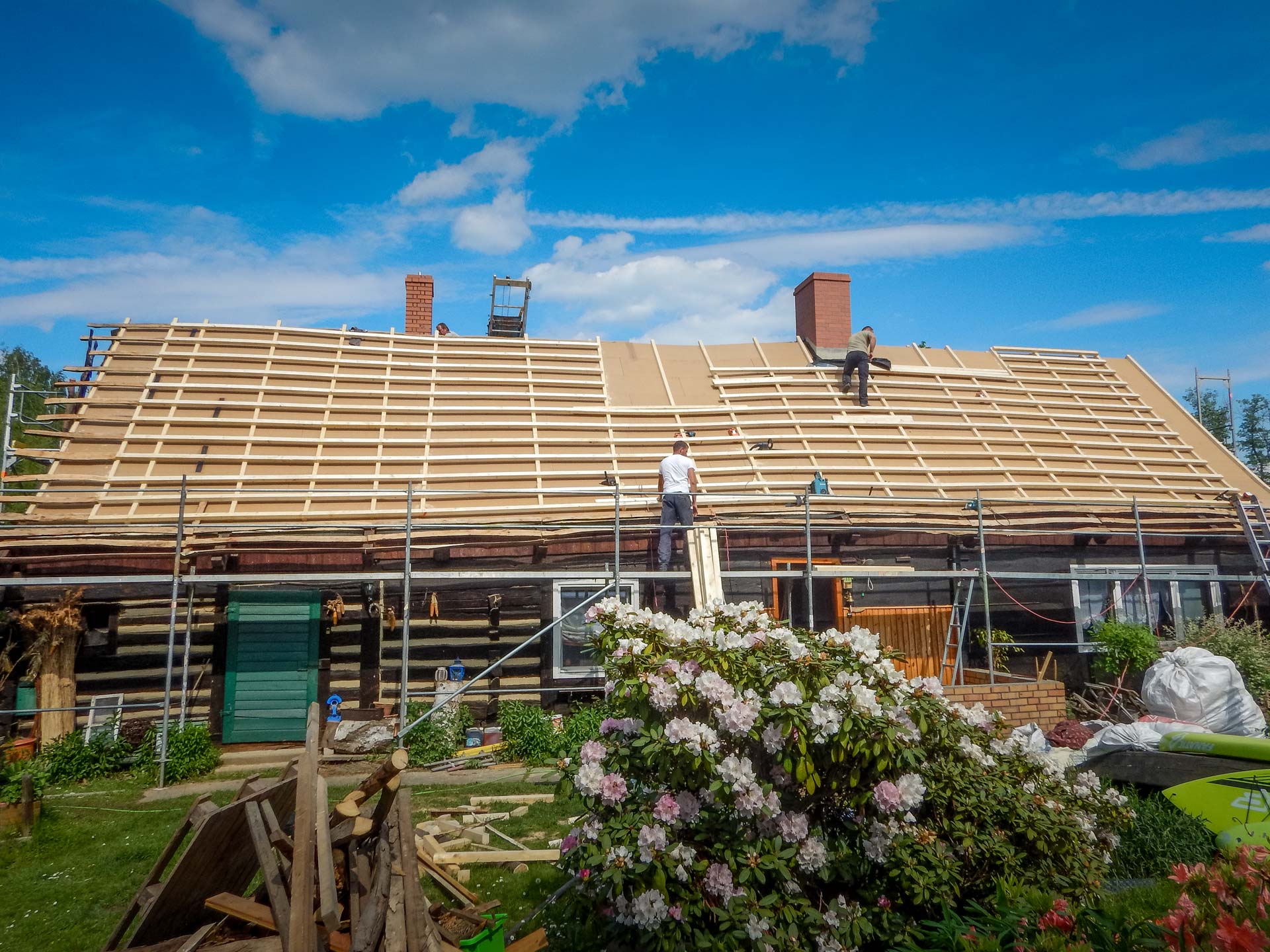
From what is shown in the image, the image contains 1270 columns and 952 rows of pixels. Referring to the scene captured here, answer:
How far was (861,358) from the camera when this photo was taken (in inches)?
529

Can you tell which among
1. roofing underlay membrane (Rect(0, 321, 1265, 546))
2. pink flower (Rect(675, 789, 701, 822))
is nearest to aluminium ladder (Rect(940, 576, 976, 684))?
roofing underlay membrane (Rect(0, 321, 1265, 546))

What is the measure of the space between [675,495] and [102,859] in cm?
641

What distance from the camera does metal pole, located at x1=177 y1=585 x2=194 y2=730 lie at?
8.99 metres

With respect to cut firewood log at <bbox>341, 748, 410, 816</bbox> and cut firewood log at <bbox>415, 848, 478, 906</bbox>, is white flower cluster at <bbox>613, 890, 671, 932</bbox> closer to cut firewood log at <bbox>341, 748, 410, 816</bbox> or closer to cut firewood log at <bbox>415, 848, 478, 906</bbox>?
cut firewood log at <bbox>341, 748, 410, 816</bbox>

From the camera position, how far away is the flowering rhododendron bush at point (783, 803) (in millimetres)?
3682

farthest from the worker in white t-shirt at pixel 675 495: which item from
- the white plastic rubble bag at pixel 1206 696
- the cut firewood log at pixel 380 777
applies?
the cut firewood log at pixel 380 777

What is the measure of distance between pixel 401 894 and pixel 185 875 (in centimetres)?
118

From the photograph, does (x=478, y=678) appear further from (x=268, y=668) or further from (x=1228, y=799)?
(x=1228, y=799)

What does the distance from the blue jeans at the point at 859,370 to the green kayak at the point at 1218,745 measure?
25.8 feet

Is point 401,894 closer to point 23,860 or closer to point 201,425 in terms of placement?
point 23,860

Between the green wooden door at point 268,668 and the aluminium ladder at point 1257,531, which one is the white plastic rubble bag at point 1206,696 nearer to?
the aluminium ladder at point 1257,531

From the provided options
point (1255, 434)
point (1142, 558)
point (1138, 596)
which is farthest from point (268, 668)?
point (1255, 434)

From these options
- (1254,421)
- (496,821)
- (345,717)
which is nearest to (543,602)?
(345,717)

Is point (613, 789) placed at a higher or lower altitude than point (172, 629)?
lower
